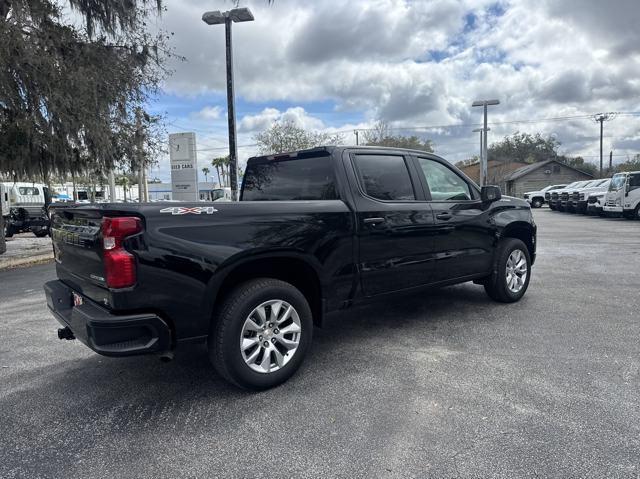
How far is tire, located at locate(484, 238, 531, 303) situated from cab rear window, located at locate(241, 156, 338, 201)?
8.31 ft

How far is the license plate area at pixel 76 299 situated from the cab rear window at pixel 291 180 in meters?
1.92

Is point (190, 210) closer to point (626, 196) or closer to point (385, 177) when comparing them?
point (385, 177)

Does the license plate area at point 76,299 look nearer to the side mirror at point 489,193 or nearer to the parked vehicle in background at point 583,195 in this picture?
the side mirror at point 489,193

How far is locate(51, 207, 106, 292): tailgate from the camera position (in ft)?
9.92

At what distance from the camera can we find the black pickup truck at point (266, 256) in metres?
2.93

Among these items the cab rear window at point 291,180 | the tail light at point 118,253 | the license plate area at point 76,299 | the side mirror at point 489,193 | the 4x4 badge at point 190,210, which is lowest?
the license plate area at point 76,299

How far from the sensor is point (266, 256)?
3422 millimetres

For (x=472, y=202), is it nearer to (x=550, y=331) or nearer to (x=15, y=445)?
(x=550, y=331)

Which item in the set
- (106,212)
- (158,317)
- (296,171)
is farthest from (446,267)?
(106,212)

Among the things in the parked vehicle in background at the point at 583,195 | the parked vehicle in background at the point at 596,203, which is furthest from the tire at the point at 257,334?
the parked vehicle in background at the point at 583,195

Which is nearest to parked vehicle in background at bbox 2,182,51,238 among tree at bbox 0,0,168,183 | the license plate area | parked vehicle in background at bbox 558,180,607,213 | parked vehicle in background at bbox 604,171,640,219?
tree at bbox 0,0,168,183

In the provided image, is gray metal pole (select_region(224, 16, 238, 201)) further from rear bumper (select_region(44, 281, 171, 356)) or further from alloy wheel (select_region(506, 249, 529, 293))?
rear bumper (select_region(44, 281, 171, 356))

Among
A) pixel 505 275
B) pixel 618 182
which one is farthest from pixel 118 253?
pixel 618 182

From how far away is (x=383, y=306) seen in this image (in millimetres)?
5836
